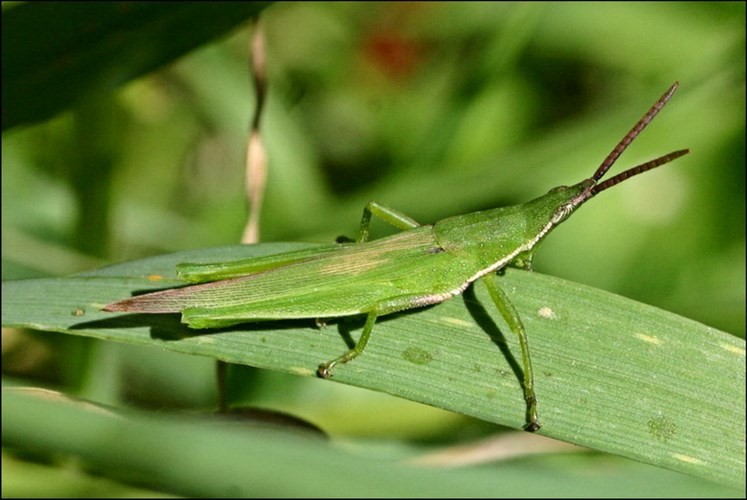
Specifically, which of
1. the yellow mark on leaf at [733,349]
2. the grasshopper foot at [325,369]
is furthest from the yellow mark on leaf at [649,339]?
the grasshopper foot at [325,369]

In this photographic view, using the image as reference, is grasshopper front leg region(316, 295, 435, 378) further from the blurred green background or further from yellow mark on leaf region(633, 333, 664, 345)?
the blurred green background

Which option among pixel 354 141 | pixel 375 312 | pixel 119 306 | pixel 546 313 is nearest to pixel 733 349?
pixel 546 313

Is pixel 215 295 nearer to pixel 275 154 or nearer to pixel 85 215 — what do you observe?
pixel 85 215

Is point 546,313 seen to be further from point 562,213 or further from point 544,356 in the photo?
point 562,213

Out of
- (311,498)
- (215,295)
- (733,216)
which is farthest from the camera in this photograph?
(733,216)

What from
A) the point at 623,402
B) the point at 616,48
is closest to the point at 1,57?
the point at 623,402
